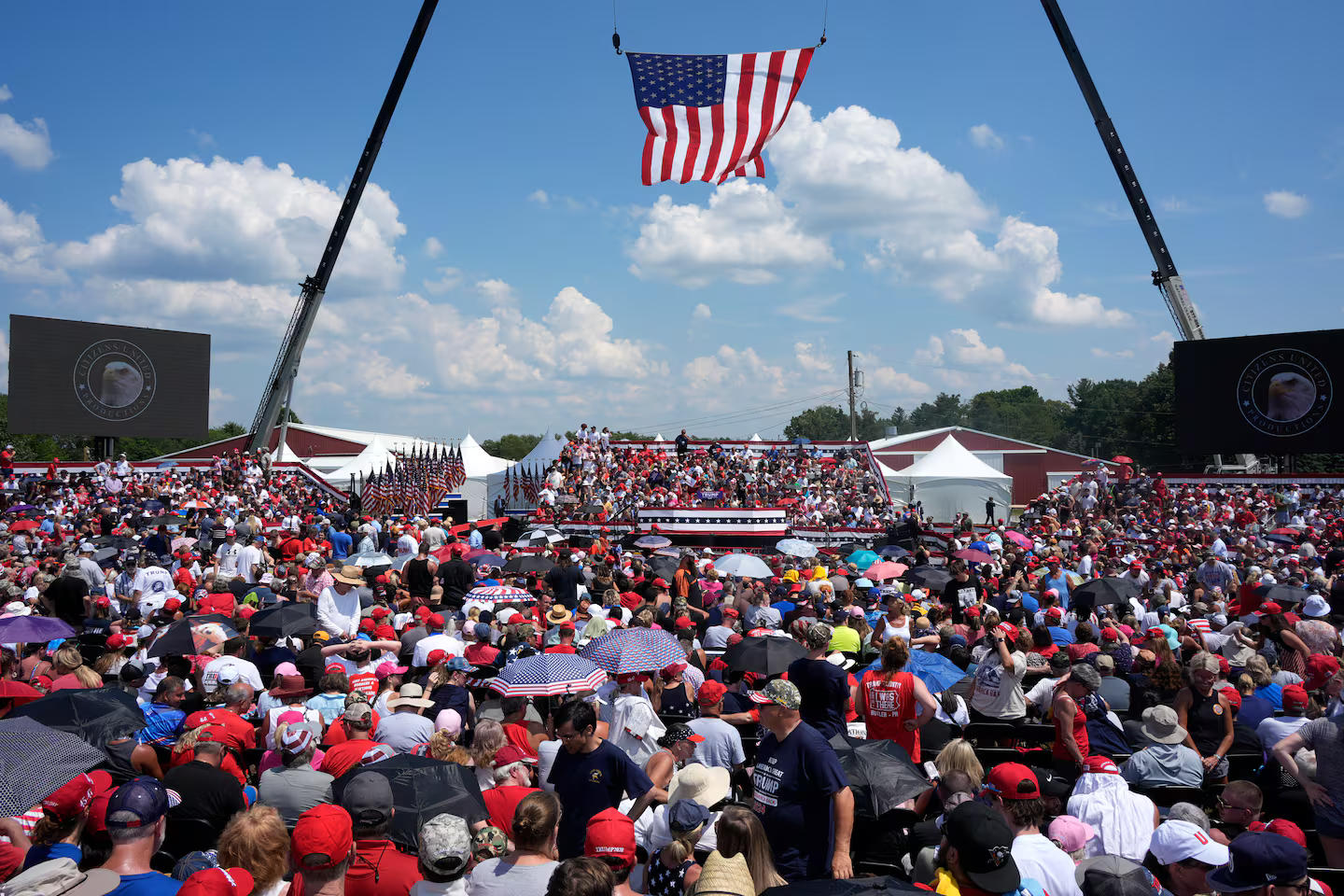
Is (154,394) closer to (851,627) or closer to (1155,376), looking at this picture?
(851,627)

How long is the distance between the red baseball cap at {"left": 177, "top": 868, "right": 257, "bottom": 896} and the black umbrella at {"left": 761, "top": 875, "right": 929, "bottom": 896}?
207 centimetres

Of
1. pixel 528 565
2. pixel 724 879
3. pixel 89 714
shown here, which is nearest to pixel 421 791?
pixel 724 879

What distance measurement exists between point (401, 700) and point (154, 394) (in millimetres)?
40729

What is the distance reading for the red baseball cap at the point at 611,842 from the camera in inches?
157

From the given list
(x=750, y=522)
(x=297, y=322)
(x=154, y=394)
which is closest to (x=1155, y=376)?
(x=750, y=522)

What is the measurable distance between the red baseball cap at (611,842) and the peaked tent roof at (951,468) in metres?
39.0

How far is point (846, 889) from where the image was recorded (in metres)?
3.26

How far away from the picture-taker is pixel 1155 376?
79.8m

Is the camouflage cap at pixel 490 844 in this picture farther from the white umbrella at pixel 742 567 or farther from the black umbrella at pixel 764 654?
A: the white umbrella at pixel 742 567

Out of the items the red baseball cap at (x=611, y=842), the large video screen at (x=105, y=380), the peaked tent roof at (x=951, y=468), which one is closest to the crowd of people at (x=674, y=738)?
the red baseball cap at (x=611, y=842)

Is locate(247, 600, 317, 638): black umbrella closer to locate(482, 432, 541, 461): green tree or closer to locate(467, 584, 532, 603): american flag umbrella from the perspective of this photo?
locate(467, 584, 532, 603): american flag umbrella

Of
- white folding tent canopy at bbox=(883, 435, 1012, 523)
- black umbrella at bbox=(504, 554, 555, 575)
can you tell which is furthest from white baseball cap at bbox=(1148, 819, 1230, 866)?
white folding tent canopy at bbox=(883, 435, 1012, 523)

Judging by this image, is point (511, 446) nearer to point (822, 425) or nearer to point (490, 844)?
point (822, 425)

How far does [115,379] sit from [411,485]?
55.1 feet
